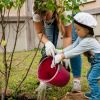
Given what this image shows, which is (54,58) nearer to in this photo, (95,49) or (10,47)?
(95,49)

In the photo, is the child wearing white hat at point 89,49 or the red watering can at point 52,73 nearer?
the child wearing white hat at point 89,49

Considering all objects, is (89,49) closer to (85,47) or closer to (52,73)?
(85,47)

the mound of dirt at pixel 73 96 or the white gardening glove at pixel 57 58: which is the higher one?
the white gardening glove at pixel 57 58

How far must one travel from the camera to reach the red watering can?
340 centimetres

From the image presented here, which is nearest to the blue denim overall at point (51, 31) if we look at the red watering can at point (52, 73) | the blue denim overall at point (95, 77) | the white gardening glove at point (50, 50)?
the red watering can at point (52, 73)

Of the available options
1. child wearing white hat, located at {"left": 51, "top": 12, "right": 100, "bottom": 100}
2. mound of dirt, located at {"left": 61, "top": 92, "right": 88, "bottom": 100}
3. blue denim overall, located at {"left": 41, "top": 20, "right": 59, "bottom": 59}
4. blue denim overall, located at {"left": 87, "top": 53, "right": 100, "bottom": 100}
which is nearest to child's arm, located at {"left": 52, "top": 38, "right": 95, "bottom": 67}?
child wearing white hat, located at {"left": 51, "top": 12, "right": 100, "bottom": 100}

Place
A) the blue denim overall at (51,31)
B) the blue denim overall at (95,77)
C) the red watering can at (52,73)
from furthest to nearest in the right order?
the blue denim overall at (51,31), the red watering can at (52,73), the blue denim overall at (95,77)

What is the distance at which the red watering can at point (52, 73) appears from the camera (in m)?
3.40

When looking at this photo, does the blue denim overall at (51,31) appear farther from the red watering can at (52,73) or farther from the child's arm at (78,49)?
the child's arm at (78,49)

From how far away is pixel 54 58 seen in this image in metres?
3.37

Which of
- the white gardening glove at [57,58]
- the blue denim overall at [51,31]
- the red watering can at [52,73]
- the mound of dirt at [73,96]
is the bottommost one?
the mound of dirt at [73,96]

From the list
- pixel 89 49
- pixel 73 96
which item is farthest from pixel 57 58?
pixel 73 96

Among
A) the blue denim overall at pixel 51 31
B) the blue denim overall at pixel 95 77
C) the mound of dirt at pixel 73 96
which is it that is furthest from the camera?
the blue denim overall at pixel 51 31

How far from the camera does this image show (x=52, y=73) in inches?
148
